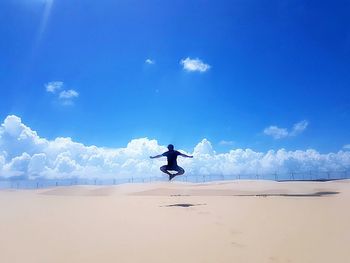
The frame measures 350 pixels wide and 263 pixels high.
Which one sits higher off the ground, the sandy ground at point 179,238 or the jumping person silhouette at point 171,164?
the jumping person silhouette at point 171,164

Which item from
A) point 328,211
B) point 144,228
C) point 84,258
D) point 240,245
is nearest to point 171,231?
point 144,228

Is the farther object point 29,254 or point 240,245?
point 240,245

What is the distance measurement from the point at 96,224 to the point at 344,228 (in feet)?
16.3

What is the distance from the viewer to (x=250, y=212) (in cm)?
921

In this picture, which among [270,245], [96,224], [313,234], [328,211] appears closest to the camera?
[270,245]

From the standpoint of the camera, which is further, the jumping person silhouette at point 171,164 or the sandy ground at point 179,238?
the jumping person silhouette at point 171,164

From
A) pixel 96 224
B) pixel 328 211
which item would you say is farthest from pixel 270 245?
pixel 328 211

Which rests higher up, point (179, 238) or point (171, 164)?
point (171, 164)

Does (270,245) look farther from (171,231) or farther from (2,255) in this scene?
(2,255)

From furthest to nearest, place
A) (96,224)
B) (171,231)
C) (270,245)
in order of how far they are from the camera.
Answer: (96,224) < (171,231) < (270,245)

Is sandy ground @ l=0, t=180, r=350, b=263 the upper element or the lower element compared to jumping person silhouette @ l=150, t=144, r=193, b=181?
lower

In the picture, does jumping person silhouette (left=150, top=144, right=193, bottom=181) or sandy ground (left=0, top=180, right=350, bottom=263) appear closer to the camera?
sandy ground (left=0, top=180, right=350, bottom=263)

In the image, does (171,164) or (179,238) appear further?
(171,164)

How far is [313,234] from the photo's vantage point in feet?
20.1
